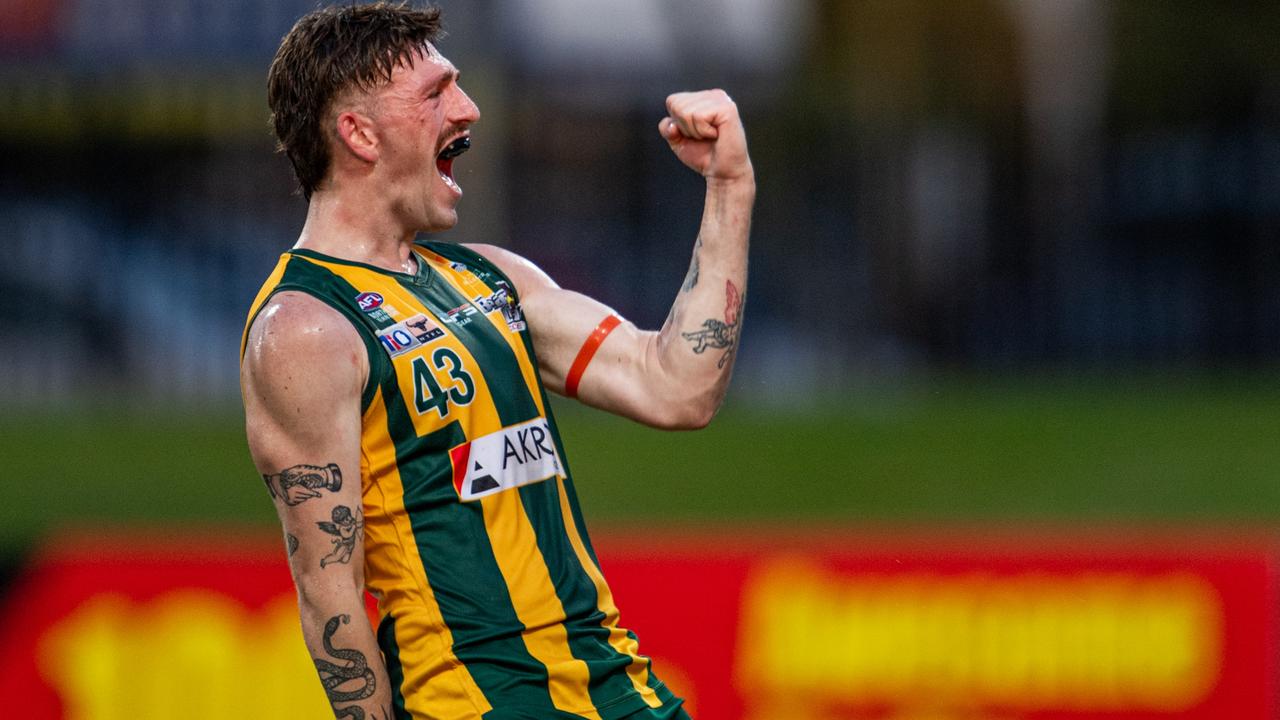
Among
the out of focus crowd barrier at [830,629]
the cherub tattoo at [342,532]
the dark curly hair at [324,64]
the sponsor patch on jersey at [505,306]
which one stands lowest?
the out of focus crowd barrier at [830,629]

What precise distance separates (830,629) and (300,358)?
4.37 metres

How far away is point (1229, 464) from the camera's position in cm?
1491

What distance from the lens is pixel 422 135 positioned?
13.2 ft

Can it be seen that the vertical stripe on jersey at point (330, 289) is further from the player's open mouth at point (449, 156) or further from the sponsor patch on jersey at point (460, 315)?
the player's open mouth at point (449, 156)

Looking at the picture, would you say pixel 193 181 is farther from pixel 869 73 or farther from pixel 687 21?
pixel 869 73

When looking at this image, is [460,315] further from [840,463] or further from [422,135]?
[840,463]

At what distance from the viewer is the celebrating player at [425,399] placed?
3646mm

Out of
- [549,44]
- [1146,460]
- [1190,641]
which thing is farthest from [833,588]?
[549,44]

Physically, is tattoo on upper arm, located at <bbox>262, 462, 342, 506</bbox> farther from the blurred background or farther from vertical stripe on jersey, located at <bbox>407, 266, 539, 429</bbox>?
the blurred background

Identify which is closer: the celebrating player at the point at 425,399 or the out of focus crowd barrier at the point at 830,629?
the celebrating player at the point at 425,399

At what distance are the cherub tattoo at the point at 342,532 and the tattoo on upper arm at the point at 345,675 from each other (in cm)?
13

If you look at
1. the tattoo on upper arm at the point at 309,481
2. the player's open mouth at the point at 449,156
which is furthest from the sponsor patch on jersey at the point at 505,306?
the tattoo on upper arm at the point at 309,481

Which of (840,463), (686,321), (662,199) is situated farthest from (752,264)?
(686,321)

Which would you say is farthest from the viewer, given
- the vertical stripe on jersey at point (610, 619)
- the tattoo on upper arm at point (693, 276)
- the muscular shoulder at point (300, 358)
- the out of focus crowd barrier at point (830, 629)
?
the out of focus crowd barrier at point (830, 629)
